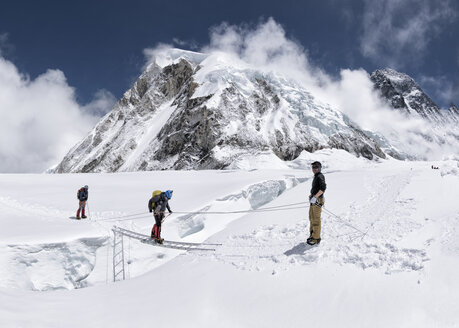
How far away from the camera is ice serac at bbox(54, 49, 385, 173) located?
8538 centimetres

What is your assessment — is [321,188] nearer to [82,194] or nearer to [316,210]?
[316,210]

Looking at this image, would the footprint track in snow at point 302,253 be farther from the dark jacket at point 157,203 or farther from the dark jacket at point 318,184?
the dark jacket at point 157,203

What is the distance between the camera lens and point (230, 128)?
285ft

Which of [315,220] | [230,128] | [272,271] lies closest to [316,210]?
[315,220]

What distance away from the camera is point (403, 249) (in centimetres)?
515

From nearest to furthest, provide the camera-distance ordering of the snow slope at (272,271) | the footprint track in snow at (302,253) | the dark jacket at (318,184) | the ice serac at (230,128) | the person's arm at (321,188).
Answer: the snow slope at (272,271) → the footprint track in snow at (302,253) → the person's arm at (321,188) → the dark jacket at (318,184) → the ice serac at (230,128)

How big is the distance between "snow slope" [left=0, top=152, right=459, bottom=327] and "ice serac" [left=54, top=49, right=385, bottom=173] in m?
66.1

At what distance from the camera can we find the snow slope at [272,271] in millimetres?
4094

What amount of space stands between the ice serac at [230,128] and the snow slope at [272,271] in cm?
6613

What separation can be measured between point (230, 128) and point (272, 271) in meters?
82.3

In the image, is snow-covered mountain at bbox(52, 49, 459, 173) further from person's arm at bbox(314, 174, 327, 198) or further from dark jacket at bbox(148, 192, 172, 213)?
person's arm at bbox(314, 174, 327, 198)

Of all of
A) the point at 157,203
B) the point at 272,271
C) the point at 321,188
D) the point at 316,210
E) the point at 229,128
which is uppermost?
the point at 229,128

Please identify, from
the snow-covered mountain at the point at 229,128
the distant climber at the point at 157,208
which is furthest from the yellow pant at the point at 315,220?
Answer: the snow-covered mountain at the point at 229,128

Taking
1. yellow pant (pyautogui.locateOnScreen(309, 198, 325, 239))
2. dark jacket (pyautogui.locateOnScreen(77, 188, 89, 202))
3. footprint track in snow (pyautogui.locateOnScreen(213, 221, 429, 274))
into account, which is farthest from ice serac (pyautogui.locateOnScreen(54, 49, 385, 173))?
yellow pant (pyautogui.locateOnScreen(309, 198, 325, 239))
